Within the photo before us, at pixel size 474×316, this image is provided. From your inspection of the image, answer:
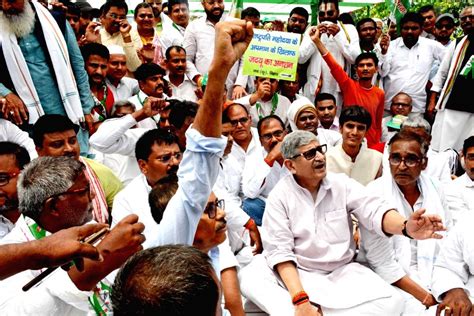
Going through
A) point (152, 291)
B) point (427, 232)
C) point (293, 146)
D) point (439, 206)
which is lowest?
point (439, 206)

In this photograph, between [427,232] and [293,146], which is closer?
[427,232]

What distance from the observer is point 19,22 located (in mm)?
3881

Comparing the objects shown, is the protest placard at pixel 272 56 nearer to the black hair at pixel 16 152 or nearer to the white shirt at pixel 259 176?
the white shirt at pixel 259 176

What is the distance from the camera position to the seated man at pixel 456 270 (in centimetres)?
271

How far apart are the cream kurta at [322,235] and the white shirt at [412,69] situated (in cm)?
357

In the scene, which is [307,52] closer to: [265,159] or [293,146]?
[265,159]

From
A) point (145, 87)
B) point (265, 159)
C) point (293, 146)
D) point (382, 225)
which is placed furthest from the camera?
point (145, 87)

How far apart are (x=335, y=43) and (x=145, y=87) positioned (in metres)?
2.35

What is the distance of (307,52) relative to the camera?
612 cm

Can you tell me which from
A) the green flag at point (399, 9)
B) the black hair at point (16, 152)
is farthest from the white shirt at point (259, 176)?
the green flag at point (399, 9)

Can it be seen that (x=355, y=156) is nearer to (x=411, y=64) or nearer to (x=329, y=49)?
(x=329, y=49)

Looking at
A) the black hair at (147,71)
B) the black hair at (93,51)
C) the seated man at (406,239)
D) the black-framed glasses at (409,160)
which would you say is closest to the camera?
the seated man at (406,239)

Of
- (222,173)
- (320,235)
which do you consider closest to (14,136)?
(222,173)

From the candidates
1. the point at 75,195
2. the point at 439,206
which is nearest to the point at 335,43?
the point at 439,206
